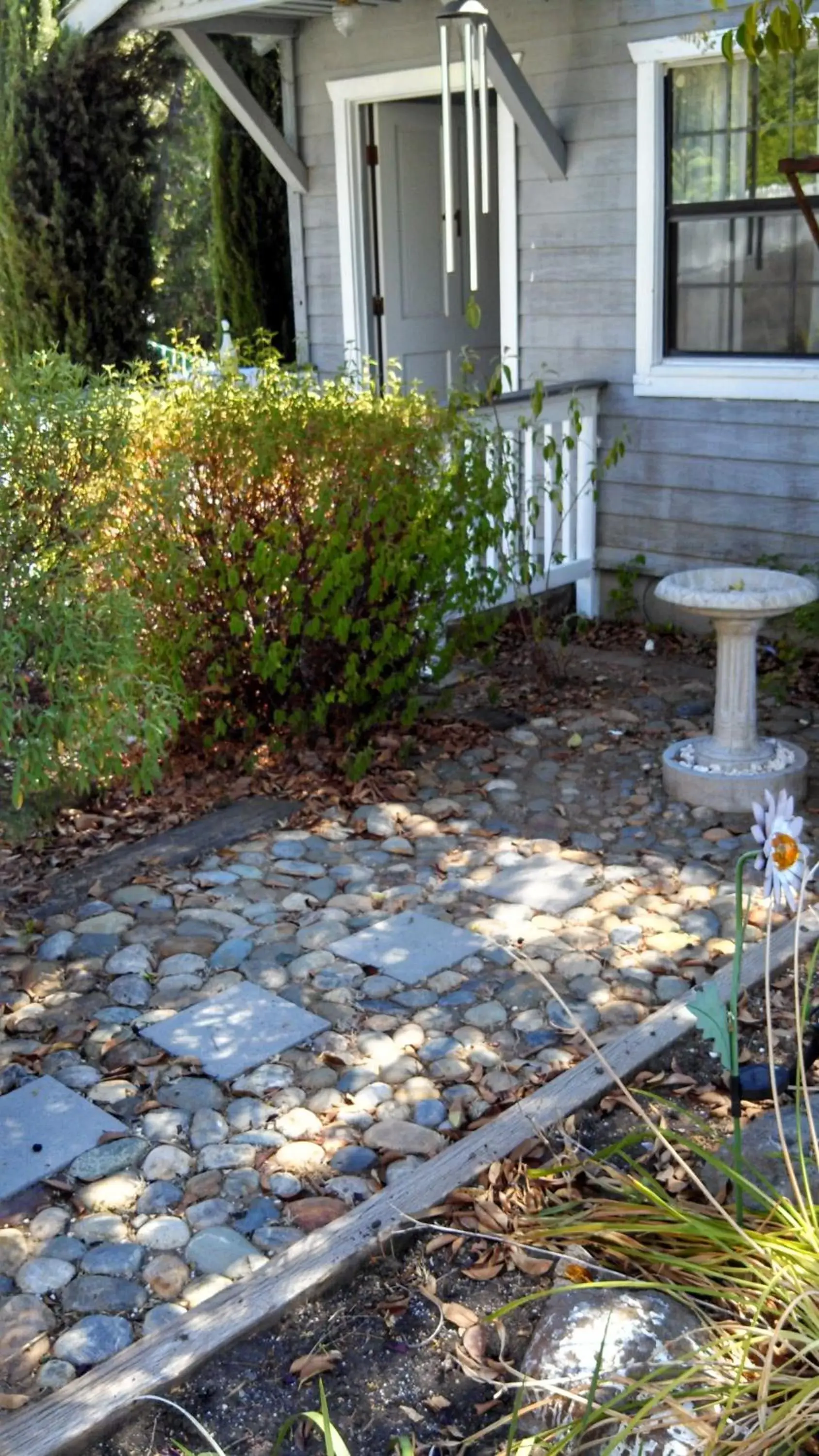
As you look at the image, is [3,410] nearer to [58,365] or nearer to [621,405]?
[58,365]

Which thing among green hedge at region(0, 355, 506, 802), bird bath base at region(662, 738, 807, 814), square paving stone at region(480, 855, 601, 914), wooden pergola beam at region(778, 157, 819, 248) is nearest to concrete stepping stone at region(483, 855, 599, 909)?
square paving stone at region(480, 855, 601, 914)

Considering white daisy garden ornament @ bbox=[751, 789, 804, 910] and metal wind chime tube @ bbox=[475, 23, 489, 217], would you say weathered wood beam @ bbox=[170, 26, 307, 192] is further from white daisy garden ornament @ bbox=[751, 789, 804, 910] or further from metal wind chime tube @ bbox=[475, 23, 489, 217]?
white daisy garden ornament @ bbox=[751, 789, 804, 910]

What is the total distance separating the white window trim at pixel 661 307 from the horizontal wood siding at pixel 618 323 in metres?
0.06

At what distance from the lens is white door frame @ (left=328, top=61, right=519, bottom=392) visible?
23.8 feet

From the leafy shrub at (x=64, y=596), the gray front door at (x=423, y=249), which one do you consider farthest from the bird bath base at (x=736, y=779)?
the gray front door at (x=423, y=249)

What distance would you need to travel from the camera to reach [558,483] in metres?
6.30

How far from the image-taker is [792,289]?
6.33 meters

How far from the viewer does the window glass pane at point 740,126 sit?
240 inches

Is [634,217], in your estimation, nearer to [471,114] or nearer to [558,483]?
[471,114]

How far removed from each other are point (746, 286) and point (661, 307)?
0.44 m

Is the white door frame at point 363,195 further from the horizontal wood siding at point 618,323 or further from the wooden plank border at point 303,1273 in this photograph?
the wooden plank border at point 303,1273

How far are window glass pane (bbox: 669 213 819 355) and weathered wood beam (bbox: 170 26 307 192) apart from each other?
2.73 metres

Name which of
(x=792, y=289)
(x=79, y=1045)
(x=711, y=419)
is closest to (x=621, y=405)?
(x=711, y=419)

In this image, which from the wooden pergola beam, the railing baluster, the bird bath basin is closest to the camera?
the wooden pergola beam
